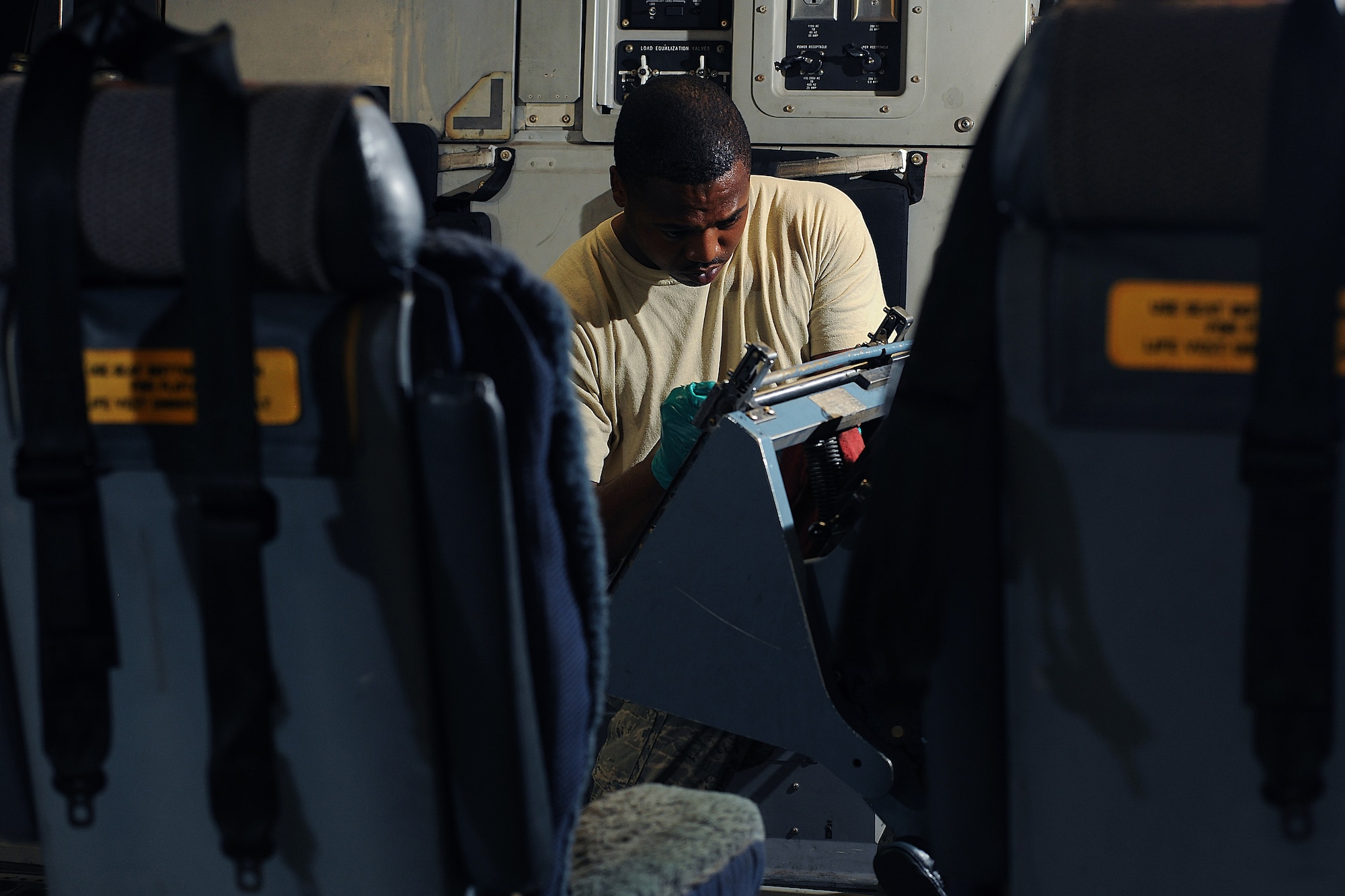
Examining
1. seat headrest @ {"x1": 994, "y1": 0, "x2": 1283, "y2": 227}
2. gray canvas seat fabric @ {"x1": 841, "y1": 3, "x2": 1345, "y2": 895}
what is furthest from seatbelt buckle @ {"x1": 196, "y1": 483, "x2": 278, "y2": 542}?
seat headrest @ {"x1": 994, "y1": 0, "x2": 1283, "y2": 227}

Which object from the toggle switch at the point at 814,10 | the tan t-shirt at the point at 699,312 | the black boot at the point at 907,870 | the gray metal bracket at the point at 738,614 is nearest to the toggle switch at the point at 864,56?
the toggle switch at the point at 814,10

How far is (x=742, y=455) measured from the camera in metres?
1.63

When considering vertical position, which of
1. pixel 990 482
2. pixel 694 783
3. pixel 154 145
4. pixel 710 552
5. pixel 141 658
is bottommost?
pixel 694 783

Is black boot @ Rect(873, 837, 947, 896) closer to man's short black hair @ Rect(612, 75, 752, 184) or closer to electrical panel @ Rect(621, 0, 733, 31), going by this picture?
man's short black hair @ Rect(612, 75, 752, 184)

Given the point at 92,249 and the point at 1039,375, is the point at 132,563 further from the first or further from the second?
the point at 1039,375

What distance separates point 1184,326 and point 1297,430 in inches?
4.0

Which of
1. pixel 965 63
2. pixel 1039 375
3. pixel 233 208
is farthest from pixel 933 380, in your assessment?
pixel 965 63

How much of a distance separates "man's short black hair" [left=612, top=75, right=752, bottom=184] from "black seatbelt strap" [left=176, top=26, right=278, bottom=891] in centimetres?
170

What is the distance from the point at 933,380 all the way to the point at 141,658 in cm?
66

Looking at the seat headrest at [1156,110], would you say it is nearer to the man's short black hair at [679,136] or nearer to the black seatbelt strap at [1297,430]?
the black seatbelt strap at [1297,430]

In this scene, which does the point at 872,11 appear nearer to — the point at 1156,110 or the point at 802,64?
the point at 802,64

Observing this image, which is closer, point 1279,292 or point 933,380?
point 1279,292

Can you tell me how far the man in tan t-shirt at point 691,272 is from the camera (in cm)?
244

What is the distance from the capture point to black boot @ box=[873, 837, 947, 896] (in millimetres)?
1597
